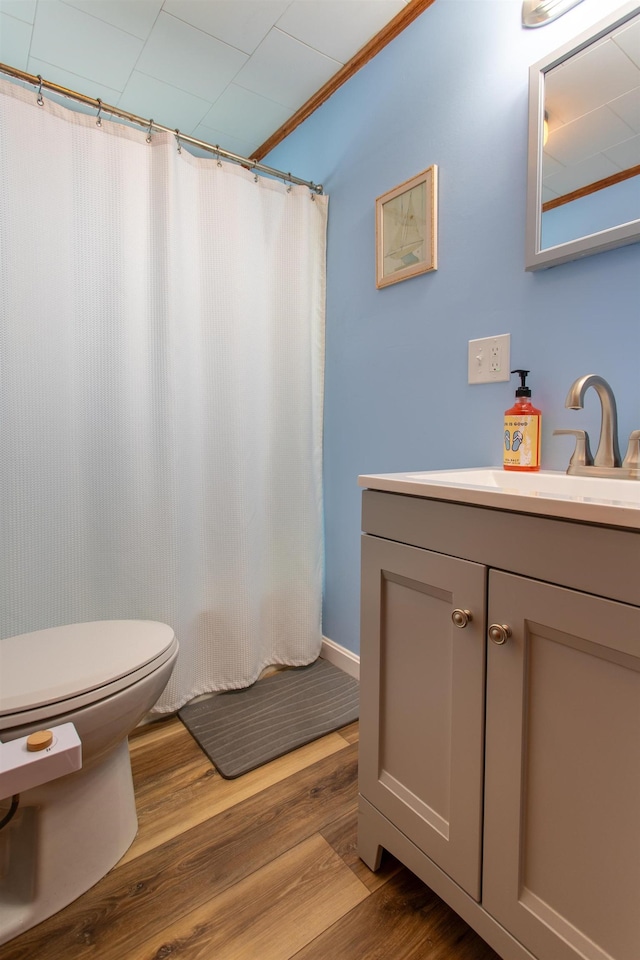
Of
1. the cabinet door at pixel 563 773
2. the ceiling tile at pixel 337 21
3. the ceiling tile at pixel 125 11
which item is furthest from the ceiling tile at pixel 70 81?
the cabinet door at pixel 563 773

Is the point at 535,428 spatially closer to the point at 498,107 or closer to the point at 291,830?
the point at 498,107

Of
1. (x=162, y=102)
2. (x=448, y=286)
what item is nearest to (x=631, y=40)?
(x=448, y=286)

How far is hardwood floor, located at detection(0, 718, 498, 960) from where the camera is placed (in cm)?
86

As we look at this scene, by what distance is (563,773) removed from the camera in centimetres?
64

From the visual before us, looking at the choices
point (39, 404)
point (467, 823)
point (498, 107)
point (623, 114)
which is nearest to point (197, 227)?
point (39, 404)

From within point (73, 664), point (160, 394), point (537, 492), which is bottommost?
point (73, 664)

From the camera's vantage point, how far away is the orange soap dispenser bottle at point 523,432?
1072 mm

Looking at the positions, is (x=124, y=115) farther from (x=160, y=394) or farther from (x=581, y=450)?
(x=581, y=450)

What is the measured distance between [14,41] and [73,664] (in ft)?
6.11

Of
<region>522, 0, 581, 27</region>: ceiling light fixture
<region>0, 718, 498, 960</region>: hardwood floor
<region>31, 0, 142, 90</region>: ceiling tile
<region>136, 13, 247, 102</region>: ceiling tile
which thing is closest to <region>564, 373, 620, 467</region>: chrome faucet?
<region>522, 0, 581, 27</region>: ceiling light fixture

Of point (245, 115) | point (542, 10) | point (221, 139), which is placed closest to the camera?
point (542, 10)

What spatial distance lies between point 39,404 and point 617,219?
144 centimetres

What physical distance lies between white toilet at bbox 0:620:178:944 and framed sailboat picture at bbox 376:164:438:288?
124 cm

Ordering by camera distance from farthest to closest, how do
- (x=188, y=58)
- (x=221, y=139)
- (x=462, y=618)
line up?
(x=221, y=139), (x=188, y=58), (x=462, y=618)
